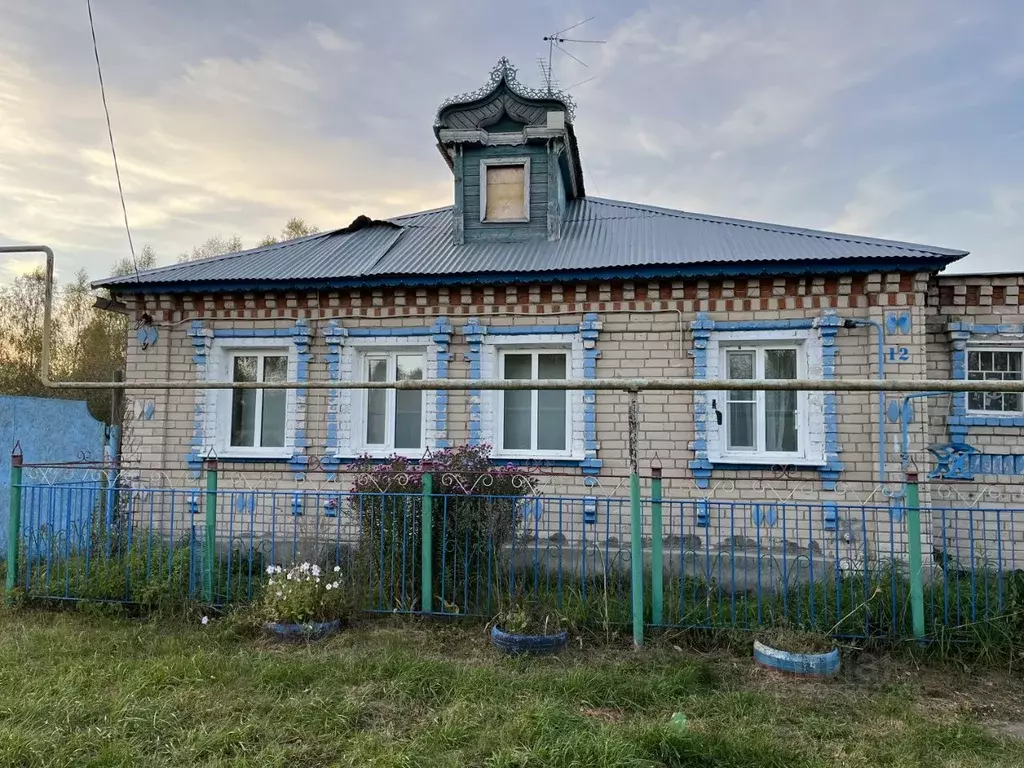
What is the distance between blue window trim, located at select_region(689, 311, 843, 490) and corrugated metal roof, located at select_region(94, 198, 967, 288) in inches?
25.5

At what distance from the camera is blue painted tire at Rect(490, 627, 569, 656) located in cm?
445

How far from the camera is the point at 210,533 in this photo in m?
5.43

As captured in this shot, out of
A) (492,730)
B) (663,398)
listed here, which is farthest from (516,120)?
(492,730)

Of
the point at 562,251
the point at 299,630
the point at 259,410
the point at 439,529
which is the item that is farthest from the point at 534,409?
the point at 299,630

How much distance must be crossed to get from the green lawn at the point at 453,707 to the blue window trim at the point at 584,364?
2.66 m

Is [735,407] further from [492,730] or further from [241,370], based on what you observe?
[241,370]

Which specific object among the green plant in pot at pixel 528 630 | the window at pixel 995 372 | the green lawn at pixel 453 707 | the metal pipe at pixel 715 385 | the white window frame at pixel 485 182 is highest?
the white window frame at pixel 485 182

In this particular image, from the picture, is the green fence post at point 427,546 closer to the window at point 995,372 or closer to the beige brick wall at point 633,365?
the beige brick wall at point 633,365

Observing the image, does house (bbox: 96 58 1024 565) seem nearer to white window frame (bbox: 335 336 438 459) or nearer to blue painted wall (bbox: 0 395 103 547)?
white window frame (bbox: 335 336 438 459)

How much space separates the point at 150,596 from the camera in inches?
207

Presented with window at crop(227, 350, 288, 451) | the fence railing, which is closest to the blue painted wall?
the fence railing

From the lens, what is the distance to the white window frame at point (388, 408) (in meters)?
7.54

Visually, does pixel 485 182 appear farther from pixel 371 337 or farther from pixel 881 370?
pixel 881 370

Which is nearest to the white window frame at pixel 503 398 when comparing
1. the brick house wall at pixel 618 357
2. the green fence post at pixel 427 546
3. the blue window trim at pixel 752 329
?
the brick house wall at pixel 618 357
